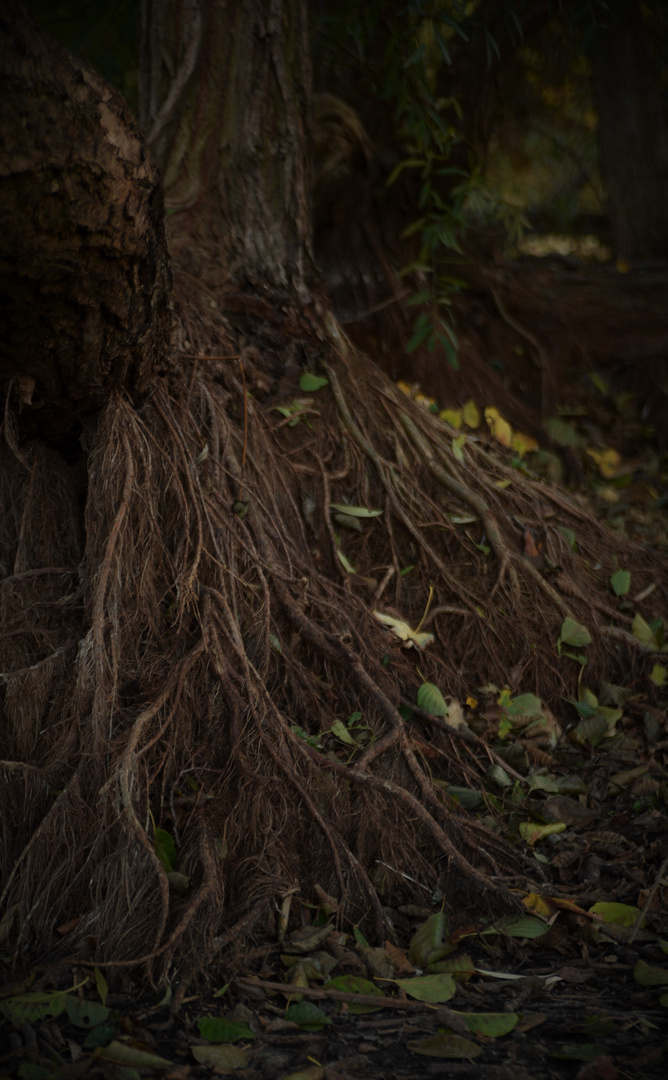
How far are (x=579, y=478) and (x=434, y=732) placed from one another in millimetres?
2267

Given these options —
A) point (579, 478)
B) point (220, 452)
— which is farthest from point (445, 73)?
point (220, 452)

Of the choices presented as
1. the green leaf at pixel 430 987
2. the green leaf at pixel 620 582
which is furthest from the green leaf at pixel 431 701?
the green leaf at pixel 620 582

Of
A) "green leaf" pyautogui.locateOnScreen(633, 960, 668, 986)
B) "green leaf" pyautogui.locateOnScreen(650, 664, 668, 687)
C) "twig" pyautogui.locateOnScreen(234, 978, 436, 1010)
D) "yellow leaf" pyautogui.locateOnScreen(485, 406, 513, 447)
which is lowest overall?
"twig" pyautogui.locateOnScreen(234, 978, 436, 1010)

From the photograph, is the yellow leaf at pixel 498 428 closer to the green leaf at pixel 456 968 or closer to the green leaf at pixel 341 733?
the green leaf at pixel 341 733

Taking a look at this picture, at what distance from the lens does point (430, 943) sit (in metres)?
1.64

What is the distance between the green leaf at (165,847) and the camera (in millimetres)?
1651

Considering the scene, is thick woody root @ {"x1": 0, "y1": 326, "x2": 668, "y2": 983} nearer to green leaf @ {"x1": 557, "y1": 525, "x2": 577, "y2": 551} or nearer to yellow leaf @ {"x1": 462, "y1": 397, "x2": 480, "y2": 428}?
green leaf @ {"x1": 557, "y1": 525, "x2": 577, "y2": 551}

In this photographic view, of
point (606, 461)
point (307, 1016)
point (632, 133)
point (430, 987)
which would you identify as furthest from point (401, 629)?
point (632, 133)

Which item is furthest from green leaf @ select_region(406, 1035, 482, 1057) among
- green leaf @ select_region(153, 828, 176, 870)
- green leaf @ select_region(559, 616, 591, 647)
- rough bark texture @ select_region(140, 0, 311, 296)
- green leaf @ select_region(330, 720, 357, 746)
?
rough bark texture @ select_region(140, 0, 311, 296)

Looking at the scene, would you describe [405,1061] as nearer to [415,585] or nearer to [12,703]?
[12,703]

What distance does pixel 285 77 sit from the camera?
2.81 metres

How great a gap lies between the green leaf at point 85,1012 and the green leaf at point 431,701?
1.07 meters

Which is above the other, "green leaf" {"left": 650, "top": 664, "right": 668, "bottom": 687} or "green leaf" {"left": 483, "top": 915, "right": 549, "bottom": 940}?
"green leaf" {"left": 650, "top": 664, "right": 668, "bottom": 687}

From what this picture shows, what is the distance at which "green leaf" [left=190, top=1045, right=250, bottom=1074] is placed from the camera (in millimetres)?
1276
